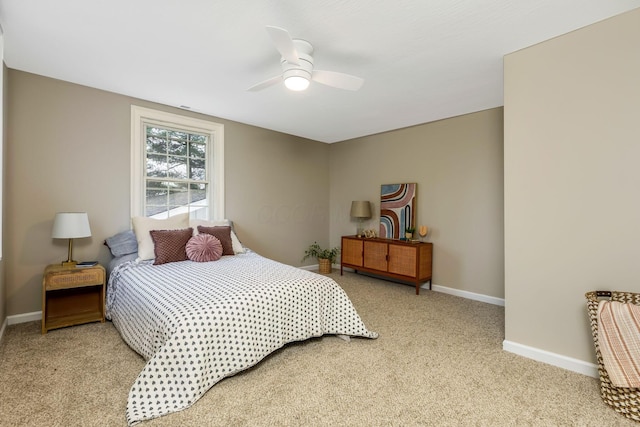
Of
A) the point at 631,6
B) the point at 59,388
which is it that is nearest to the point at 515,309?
the point at 631,6

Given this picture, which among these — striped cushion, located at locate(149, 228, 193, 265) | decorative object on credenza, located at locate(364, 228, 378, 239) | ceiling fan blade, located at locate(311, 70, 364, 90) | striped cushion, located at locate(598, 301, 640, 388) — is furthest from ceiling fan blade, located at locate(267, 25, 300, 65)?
decorative object on credenza, located at locate(364, 228, 378, 239)

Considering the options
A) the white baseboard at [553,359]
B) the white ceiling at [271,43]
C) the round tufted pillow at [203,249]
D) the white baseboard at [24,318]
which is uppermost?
the white ceiling at [271,43]

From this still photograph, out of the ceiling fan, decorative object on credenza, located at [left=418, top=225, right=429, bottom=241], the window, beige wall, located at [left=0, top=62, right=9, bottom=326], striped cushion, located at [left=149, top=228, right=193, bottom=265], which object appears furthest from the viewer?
decorative object on credenza, located at [left=418, top=225, right=429, bottom=241]

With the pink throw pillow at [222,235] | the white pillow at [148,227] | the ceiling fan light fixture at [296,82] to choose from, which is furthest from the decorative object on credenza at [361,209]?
the ceiling fan light fixture at [296,82]

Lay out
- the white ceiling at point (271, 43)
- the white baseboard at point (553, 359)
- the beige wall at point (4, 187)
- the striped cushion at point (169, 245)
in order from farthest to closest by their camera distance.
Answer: the striped cushion at point (169, 245) < the beige wall at point (4, 187) < the white baseboard at point (553, 359) < the white ceiling at point (271, 43)

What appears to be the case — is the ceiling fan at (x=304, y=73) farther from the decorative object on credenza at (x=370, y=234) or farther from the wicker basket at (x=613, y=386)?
the decorative object on credenza at (x=370, y=234)

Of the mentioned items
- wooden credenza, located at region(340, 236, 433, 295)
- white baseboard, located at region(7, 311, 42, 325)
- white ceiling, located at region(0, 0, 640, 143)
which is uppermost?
white ceiling, located at region(0, 0, 640, 143)

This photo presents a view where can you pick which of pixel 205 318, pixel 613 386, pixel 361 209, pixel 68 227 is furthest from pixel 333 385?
pixel 361 209

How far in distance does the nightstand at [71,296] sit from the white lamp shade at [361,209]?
3.40 metres

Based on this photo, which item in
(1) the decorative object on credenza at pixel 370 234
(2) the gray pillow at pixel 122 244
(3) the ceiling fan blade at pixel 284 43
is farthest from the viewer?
(1) the decorative object on credenza at pixel 370 234

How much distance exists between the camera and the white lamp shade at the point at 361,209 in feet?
16.2

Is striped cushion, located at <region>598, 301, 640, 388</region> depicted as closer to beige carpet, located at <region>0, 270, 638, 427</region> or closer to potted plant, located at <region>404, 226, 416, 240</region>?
beige carpet, located at <region>0, 270, 638, 427</region>

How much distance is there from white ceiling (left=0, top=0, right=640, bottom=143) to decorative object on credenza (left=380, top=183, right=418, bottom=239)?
1390mm

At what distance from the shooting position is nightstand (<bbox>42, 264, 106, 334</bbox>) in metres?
2.69
